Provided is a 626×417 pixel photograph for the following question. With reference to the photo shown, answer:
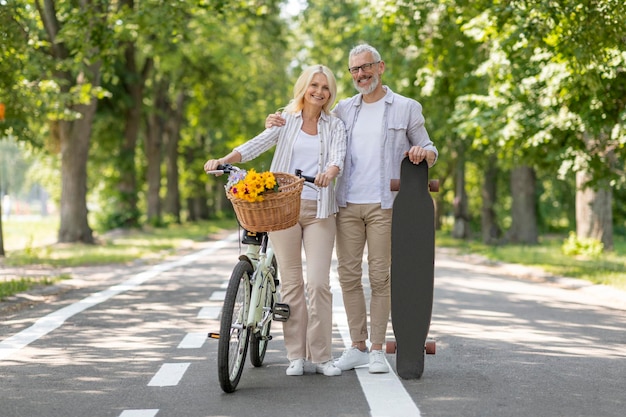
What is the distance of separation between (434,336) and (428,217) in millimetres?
2486

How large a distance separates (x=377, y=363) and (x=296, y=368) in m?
0.51

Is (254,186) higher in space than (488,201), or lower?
higher

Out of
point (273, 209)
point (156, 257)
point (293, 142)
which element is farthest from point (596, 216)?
point (273, 209)

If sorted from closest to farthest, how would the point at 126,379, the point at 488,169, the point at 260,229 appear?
the point at 260,229
the point at 126,379
the point at 488,169

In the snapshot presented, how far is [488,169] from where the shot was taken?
109 feet

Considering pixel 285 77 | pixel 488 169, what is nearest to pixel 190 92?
pixel 285 77

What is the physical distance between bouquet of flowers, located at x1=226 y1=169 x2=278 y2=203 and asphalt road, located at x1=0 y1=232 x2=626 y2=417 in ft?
3.70

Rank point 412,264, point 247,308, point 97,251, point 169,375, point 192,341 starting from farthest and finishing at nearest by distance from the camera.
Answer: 1. point 97,251
2. point 192,341
3. point 169,375
4. point 412,264
5. point 247,308

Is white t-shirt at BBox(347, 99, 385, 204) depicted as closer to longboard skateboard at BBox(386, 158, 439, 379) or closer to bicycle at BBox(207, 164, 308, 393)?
longboard skateboard at BBox(386, 158, 439, 379)

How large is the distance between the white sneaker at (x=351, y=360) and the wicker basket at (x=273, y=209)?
1.13 m

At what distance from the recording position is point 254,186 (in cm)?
624

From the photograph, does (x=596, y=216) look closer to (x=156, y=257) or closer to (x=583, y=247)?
(x=583, y=247)

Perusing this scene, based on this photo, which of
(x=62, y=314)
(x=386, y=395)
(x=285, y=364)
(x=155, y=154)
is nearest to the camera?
(x=386, y=395)

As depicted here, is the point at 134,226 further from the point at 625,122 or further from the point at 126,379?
the point at 126,379
